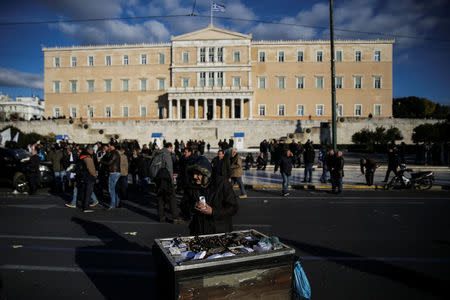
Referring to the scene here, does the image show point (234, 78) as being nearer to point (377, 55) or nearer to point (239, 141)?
point (239, 141)

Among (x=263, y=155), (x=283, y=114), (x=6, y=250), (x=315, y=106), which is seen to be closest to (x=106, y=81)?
(x=283, y=114)

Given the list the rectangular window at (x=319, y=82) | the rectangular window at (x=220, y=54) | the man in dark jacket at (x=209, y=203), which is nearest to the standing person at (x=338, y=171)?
the man in dark jacket at (x=209, y=203)

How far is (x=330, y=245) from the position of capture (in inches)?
208

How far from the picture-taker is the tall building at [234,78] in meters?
48.2

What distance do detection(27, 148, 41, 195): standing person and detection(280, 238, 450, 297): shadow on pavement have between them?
31.6ft

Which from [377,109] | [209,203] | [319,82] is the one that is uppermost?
[319,82]

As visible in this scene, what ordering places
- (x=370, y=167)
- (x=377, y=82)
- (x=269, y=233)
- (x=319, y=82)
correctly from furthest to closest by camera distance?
(x=319, y=82), (x=377, y=82), (x=370, y=167), (x=269, y=233)

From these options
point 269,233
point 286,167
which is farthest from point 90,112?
point 269,233

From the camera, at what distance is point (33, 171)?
34.0 ft

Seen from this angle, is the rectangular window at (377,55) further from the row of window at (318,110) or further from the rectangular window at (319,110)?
the rectangular window at (319,110)

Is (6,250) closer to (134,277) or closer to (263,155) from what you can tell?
(134,277)

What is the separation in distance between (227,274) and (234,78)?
47.9 m

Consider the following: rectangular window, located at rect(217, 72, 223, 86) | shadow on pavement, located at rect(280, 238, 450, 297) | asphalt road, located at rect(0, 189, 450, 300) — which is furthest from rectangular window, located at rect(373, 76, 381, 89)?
shadow on pavement, located at rect(280, 238, 450, 297)

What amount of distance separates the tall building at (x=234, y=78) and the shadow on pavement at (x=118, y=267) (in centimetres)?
4207
